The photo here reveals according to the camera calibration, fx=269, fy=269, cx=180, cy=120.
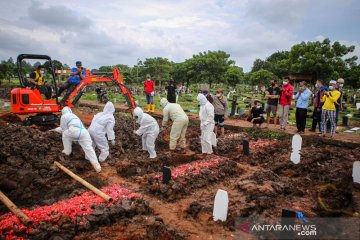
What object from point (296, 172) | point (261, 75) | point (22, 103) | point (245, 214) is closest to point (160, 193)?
point (245, 214)

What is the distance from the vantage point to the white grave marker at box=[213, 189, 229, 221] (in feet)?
14.6

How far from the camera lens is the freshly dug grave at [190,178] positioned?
5.70 metres

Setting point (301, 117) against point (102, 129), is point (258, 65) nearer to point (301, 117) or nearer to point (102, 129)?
point (301, 117)

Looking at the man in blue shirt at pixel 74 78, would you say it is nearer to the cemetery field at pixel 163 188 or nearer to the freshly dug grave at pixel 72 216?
the cemetery field at pixel 163 188

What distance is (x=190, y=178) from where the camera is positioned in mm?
6238

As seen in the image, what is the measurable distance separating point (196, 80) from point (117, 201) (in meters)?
29.7

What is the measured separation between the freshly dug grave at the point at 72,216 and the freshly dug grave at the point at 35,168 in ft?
2.38

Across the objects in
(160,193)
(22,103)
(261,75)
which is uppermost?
(261,75)

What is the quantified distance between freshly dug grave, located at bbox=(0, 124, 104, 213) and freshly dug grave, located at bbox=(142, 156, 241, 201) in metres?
1.26

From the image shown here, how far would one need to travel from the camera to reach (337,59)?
78.7 feet

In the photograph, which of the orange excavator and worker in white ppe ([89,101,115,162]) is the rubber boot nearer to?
worker in white ppe ([89,101,115,162])

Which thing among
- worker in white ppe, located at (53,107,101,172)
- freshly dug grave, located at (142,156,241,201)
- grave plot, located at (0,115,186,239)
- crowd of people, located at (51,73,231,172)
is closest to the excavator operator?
grave plot, located at (0,115,186,239)

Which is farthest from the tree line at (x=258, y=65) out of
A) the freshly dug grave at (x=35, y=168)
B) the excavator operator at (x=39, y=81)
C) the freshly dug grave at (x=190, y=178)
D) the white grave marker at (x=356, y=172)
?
the white grave marker at (x=356, y=172)

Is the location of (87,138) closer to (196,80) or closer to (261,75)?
(196,80)
